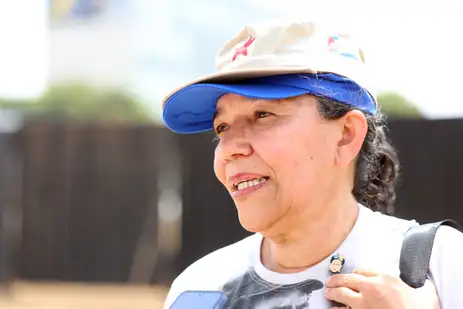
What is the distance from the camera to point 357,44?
2.06 metres

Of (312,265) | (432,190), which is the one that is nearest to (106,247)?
(432,190)

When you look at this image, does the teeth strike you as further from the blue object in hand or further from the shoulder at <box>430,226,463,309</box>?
the shoulder at <box>430,226,463,309</box>

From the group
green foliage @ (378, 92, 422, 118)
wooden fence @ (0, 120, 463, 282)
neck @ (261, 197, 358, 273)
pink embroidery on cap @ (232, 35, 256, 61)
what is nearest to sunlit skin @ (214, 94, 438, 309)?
neck @ (261, 197, 358, 273)

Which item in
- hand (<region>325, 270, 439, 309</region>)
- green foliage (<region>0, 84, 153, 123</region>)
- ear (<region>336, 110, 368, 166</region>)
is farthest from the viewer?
green foliage (<region>0, 84, 153, 123</region>)

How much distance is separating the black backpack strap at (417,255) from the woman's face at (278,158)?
24 centimetres

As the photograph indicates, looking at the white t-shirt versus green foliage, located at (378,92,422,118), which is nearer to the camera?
the white t-shirt

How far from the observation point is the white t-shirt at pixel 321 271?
1.83 m

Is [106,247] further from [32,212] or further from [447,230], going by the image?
[447,230]

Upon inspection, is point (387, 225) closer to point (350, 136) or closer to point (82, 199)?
point (350, 136)

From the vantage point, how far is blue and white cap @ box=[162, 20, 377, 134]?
1.92 m

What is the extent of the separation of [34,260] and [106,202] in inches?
53.4

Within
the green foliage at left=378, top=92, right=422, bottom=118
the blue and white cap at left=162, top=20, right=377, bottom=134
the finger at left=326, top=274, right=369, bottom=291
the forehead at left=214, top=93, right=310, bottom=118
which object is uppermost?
the blue and white cap at left=162, top=20, right=377, bottom=134

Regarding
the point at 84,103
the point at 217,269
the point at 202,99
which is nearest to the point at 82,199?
the point at 217,269

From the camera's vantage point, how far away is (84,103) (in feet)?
163
